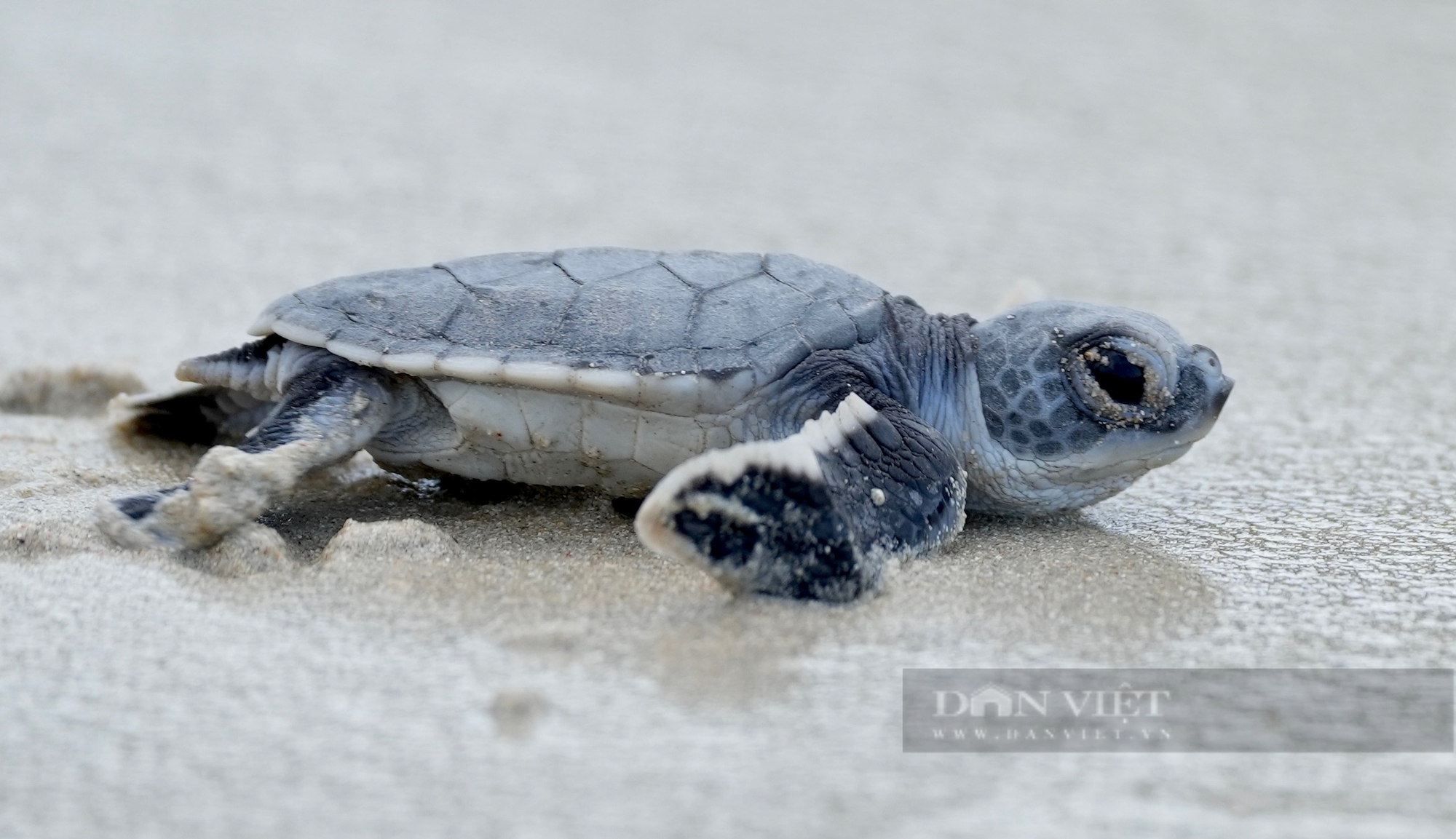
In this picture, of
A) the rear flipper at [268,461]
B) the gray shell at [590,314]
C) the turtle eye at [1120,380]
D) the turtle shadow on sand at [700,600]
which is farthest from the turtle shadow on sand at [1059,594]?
the rear flipper at [268,461]

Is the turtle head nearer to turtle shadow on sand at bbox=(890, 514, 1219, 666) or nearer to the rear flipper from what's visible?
turtle shadow on sand at bbox=(890, 514, 1219, 666)

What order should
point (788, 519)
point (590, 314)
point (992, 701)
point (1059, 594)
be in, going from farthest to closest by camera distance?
point (590, 314)
point (1059, 594)
point (788, 519)
point (992, 701)

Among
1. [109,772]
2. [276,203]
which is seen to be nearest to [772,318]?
[109,772]

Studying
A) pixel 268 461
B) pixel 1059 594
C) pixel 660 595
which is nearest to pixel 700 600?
pixel 660 595

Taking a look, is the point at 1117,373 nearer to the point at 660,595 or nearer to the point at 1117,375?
the point at 1117,375

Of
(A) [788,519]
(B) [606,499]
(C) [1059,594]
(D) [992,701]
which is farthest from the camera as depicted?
(B) [606,499]

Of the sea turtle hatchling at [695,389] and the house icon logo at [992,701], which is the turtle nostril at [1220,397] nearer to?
the sea turtle hatchling at [695,389]

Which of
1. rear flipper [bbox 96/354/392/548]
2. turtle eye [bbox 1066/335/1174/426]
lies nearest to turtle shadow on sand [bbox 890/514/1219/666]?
turtle eye [bbox 1066/335/1174/426]
